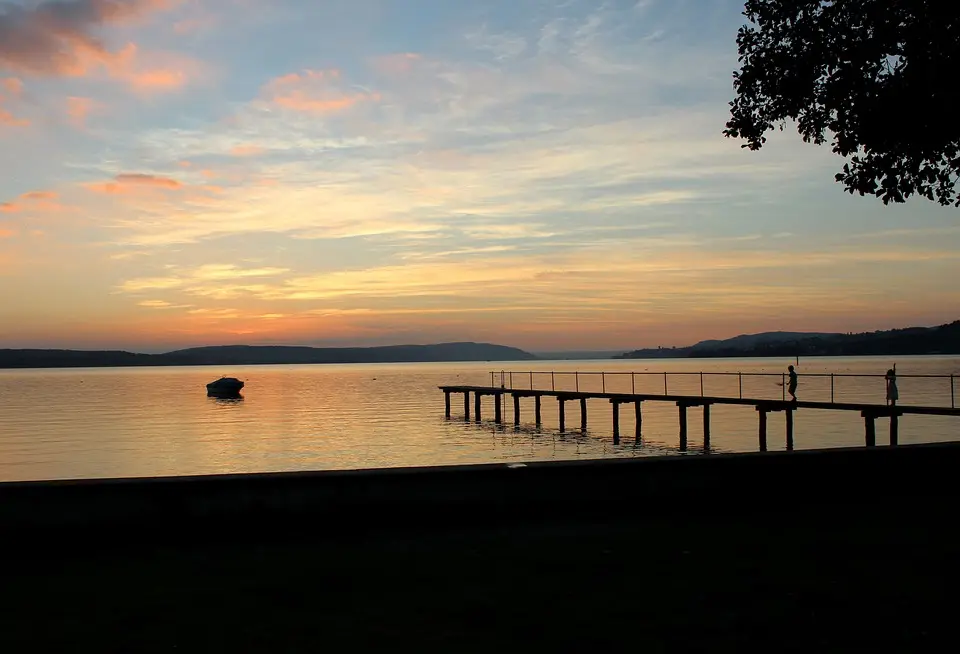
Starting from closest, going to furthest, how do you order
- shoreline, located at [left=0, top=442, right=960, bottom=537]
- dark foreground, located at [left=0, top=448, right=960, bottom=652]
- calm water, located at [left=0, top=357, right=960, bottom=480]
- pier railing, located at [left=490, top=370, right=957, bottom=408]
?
dark foreground, located at [left=0, top=448, right=960, bottom=652]
shoreline, located at [left=0, top=442, right=960, bottom=537]
calm water, located at [left=0, top=357, right=960, bottom=480]
pier railing, located at [left=490, top=370, right=957, bottom=408]

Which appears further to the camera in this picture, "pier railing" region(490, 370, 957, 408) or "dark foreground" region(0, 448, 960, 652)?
"pier railing" region(490, 370, 957, 408)

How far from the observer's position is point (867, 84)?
13.5 meters

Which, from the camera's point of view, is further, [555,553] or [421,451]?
[421,451]

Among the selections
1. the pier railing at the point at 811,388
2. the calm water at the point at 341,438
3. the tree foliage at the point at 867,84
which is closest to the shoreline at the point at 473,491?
the tree foliage at the point at 867,84

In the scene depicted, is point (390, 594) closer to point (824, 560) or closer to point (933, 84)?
point (824, 560)

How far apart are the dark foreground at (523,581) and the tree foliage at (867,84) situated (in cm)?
587

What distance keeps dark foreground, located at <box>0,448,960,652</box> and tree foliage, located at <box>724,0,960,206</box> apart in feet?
19.3

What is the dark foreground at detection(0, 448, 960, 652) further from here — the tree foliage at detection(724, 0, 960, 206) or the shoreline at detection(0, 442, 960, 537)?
the tree foliage at detection(724, 0, 960, 206)

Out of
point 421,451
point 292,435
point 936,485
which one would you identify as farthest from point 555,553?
point 292,435

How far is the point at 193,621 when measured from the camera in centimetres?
618

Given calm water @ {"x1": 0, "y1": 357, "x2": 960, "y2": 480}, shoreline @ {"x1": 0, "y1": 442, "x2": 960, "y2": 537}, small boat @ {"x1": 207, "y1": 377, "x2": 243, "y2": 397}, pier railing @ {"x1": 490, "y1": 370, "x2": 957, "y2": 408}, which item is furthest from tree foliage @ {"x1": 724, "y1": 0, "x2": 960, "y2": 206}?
small boat @ {"x1": 207, "y1": 377, "x2": 243, "y2": 397}

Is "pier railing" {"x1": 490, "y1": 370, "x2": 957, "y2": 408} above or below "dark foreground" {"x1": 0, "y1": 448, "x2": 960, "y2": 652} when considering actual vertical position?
below

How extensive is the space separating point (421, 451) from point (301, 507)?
44.0 meters

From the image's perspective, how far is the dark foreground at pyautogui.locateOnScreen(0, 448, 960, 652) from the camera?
5.77m
